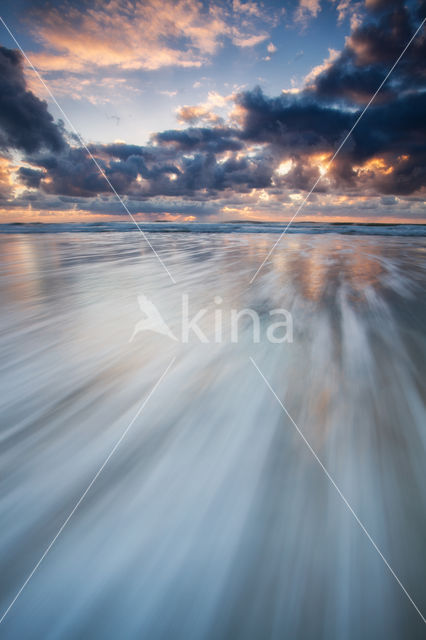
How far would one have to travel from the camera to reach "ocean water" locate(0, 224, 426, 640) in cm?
68

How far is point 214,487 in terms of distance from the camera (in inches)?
38.2

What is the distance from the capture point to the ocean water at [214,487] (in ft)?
2.24

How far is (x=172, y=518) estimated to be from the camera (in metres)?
0.87

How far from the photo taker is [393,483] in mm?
965

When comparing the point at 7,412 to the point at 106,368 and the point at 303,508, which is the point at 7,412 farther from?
the point at 303,508

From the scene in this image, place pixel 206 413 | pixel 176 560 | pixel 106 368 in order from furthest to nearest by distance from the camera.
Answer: pixel 106 368 < pixel 206 413 < pixel 176 560

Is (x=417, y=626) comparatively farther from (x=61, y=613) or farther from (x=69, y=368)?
(x=69, y=368)

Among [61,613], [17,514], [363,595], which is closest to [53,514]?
[17,514]

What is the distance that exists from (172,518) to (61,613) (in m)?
0.33

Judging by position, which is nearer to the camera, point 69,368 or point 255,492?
point 255,492

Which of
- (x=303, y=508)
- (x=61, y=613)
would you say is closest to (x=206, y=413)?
(x=303, y=508)

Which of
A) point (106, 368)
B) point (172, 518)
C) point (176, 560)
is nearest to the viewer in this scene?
point (176, 560)

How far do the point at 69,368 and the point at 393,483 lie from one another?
1.77 meters

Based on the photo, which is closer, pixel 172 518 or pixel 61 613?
pixel 61 613
